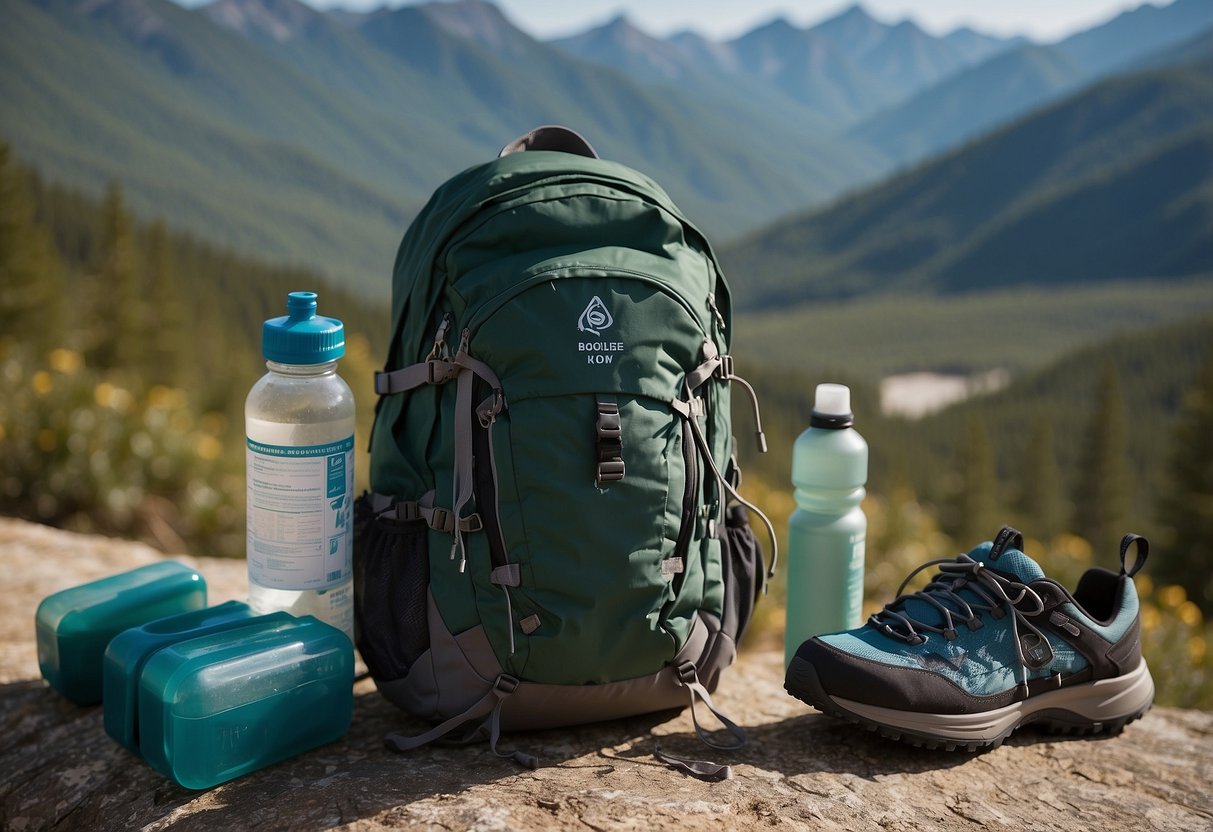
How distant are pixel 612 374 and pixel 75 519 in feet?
15.9

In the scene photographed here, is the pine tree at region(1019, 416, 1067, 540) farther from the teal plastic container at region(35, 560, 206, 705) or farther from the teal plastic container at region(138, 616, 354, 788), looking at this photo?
the teal plastic container at region(138, 616, 354, 788)

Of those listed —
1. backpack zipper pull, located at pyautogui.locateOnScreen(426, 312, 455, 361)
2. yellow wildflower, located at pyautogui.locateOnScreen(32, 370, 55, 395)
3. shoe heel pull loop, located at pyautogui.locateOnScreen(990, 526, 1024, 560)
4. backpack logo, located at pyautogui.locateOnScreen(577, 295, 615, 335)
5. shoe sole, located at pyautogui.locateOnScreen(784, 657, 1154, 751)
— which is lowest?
shoe sole, located at pyautogui.locateOnScreen(784, 657, 1154, 751)

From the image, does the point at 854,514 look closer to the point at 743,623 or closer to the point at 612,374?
the point at 743,623

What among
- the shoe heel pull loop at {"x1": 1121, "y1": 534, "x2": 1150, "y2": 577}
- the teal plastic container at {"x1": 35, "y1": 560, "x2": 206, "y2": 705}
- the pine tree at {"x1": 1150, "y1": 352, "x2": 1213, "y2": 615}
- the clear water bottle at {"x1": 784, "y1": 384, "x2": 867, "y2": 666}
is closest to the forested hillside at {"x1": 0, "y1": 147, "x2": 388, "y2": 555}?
the teal plastic container at {"x1": 35, "y1": 560, "x2": 206, "y2": 705}

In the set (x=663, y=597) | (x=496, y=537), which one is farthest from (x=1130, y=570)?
(x=496, y=537)

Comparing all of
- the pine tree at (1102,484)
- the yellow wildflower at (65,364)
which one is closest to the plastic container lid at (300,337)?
the yellow wildflower at (65,364)

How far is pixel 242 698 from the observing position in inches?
116

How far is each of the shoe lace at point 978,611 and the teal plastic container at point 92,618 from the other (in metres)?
2.41

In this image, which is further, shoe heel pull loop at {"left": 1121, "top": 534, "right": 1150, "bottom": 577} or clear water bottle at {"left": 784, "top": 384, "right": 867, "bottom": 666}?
clear water bottle at {"left": 784, "top": 384, "right": 867, "bottom": 666}

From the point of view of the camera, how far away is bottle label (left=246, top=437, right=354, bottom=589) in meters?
3.29

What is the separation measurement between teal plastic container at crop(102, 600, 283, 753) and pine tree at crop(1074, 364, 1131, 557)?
53.0 meters

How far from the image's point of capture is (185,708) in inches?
112

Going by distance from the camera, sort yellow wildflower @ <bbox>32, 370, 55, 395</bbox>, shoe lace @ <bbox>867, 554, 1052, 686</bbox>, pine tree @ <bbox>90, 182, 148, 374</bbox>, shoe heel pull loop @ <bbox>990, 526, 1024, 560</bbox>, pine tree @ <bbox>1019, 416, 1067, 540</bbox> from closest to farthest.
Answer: shoe lace @ <bbox>867, 554, 1052, 686</bbox> → shoe heel pull loop @ <bbox>990, 526, 1024, 560</bbox> → yellow wildflower @ <bbox>32, 370, 55, 395</bbox> → pine tree @ <bbox>90, 182, 148, 374</bbox> → pine tree @ <bbox>1019, 416, 1067, 540</bbox>

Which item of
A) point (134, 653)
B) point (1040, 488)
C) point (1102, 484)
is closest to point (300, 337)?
point (134, 653)
